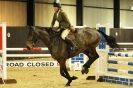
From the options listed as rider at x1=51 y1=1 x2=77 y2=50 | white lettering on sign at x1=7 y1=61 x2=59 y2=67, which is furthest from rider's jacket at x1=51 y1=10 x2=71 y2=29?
white lettering on sign at x1=7 y1=61 x2=59 y2=67

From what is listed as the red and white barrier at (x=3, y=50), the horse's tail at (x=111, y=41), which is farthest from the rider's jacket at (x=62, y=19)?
the red and white barrier at (x=3, y=50)

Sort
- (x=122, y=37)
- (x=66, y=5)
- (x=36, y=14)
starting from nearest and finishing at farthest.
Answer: (x=122, y=37)
(x=36, y=14)
(x=66, y=5)

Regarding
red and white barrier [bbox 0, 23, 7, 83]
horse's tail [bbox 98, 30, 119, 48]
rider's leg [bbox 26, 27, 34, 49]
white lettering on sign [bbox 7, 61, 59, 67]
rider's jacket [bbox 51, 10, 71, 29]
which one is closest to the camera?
rider's leg [bbox 26, 27, 34, 49]

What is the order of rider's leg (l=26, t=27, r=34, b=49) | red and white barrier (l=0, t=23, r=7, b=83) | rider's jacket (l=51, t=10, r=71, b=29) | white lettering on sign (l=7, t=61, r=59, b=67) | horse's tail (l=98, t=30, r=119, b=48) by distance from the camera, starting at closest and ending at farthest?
rider's leg (l=26, t=27, r=34, b=49)
rider's jacket (l=51, t=10, r=71, b=29)
red and white barrier (l=0, t=23, r=7, b=83)
horse's tail (l=98, t=30, r=119, b=48)
white lettering on sign (l=7, t=61, r=59, b=67)

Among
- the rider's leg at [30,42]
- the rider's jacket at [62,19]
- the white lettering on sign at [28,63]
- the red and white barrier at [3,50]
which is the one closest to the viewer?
the rider's leg at [30,42]

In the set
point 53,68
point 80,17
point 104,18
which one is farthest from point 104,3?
point 53,68

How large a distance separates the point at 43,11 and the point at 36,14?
2.71ft

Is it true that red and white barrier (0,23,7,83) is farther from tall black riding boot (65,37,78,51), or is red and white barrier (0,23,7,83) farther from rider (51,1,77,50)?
tall black riding boot (65,37,78,51)

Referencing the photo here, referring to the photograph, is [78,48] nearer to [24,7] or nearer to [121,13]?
[24,7]

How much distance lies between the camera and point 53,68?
14.3m

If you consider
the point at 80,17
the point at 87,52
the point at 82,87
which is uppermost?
the point at 80,17

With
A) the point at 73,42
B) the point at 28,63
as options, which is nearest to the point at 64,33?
the point at 73,42

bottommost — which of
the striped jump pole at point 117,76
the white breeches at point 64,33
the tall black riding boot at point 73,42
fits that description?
the striped jump pole at point 117,76

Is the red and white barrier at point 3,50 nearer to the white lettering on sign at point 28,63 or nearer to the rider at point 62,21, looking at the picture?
the rider at point 62,21
